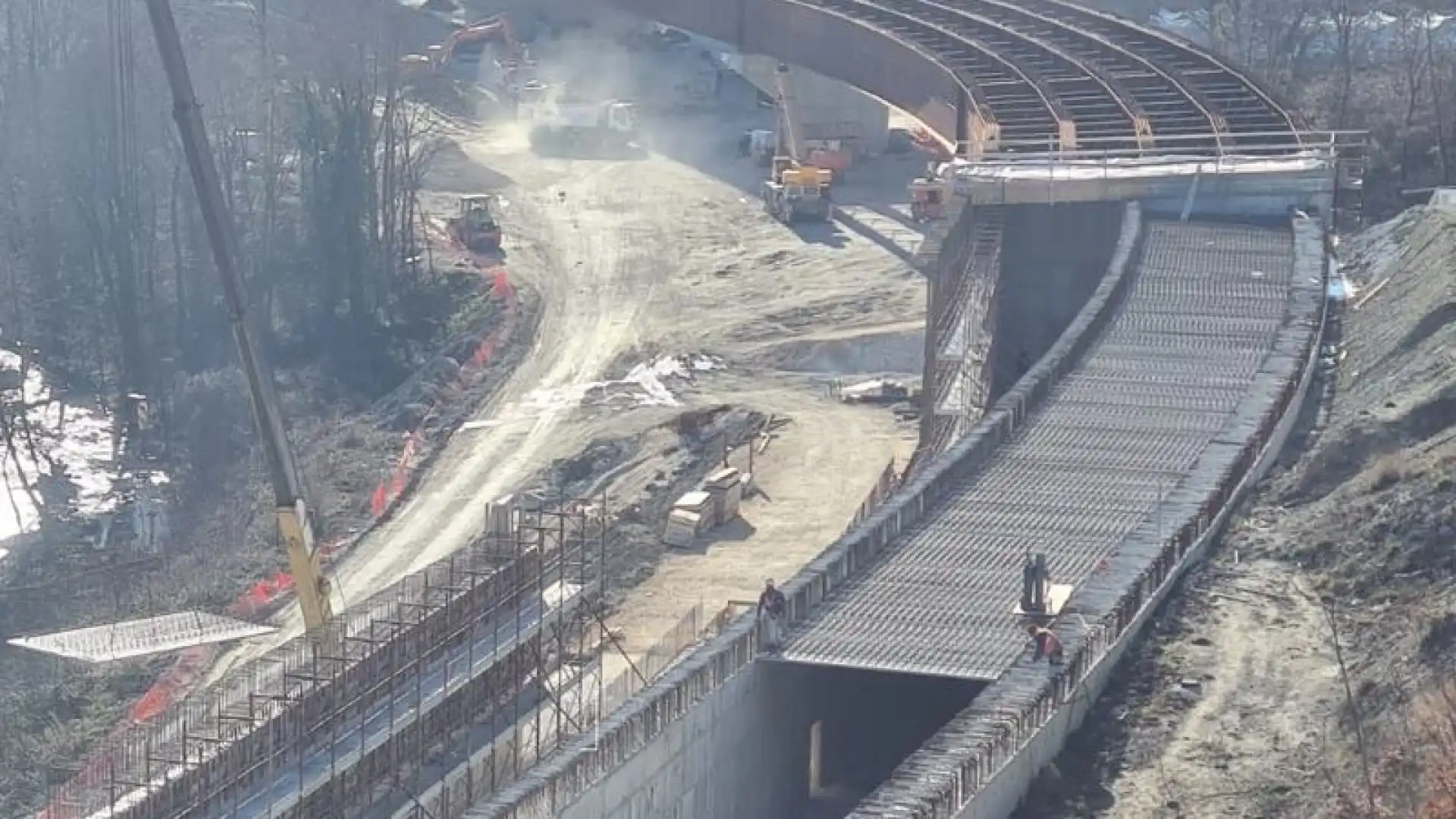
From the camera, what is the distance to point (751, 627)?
27062mm

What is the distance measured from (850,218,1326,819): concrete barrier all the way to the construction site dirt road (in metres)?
8.25

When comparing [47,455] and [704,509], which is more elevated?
[704,509]

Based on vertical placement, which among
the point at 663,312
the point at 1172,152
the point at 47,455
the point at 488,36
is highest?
→ the point at 488,36

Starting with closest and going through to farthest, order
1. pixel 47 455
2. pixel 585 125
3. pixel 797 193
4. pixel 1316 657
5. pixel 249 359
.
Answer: pixel 1316 657 → pixel 249 359 → pixel 47 455 → pixel 797 193 → pixel 585 125

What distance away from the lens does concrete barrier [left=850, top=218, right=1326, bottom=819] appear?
23203 mm

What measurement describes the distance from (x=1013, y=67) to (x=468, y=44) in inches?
1135

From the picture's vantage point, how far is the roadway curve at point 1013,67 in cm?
4722

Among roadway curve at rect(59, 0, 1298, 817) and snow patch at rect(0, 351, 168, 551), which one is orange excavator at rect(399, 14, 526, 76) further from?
snow patch at rect(0, 351, 168, 551)

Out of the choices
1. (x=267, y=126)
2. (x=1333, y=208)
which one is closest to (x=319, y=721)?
(x=1333, y=208)

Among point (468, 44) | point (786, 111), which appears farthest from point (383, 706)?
point (468, 44)

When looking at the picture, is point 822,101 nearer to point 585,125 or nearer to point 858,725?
point 585,125

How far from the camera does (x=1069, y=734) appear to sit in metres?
25.2

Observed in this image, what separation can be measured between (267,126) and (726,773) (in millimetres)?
40077

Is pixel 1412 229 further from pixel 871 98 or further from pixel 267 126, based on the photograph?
pixel 267 126
